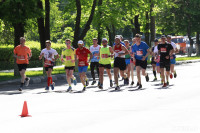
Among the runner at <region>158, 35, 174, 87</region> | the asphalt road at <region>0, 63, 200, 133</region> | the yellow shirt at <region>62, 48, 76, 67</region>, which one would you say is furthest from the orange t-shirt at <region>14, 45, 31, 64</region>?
the runner at <region>158, 35, 174, 87</region>

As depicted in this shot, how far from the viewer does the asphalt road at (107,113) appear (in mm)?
8906

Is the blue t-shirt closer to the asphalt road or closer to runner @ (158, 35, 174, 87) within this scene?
runner @ (158, 35, 174, 87)

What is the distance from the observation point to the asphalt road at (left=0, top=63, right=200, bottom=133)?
891 cm

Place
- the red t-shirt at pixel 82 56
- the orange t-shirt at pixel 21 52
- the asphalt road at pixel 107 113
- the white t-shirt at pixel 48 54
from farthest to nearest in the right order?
1. the orange t-shirt at pixel 21 52
2. the white t-shirt at pixel 48 54
3. the red t-shirt at pixel 82 56
4. the asphalt road at pixel 107 113

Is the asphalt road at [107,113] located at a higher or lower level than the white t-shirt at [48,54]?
lower

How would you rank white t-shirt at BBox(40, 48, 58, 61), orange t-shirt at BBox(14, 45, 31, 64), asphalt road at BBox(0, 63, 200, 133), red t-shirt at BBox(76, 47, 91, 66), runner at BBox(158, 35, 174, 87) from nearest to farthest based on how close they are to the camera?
asphalt road at BBox(0, 63, 200, 133)
runner at BBox(158, 35, 174, 87)
red t-shirt at BBox(76, 47, 91, 66)
white t-shirt at BBox(40, 48, 58, 61)
orange t-shirt at BBox(14, 45, 31, 64)


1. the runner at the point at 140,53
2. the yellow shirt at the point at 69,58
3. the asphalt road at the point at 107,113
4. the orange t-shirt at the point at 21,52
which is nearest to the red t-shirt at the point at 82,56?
the yellow shirt at the point at 69,58

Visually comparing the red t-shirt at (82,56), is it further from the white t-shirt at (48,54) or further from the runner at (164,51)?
the runner at (164,51)

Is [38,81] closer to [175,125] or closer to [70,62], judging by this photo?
[70,62]

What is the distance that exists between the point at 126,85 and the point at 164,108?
27.1 ft

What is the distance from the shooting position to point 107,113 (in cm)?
1097

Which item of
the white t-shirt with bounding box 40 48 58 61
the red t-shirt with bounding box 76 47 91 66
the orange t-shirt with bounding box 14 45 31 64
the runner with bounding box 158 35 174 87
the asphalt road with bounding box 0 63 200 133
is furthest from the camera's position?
the orange t-shirt with bounding box 14 45 31 64

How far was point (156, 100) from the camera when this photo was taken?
44.0 feet

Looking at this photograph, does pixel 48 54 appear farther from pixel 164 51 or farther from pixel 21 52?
pixel 164 51
